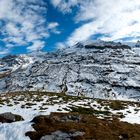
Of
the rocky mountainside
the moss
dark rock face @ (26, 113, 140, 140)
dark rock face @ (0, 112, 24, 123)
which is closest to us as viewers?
dark rock face @ (26, 113, 140, 140)

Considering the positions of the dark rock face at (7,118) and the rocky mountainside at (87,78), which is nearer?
the dark rock face at (7,118)

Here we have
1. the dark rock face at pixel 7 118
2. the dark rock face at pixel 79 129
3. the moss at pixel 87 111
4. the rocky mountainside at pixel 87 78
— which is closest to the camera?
the dark rock face at pixel 79 129

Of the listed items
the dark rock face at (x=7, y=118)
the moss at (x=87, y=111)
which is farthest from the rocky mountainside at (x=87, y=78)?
the dark rock face at (x=7, y=118)

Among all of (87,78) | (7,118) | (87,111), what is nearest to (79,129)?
(7,118)

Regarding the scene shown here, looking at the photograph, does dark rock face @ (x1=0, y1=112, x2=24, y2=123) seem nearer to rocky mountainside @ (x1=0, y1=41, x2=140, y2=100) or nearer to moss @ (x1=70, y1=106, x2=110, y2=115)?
moss @ (x1=70, y1=106, x2=110, y2=115)

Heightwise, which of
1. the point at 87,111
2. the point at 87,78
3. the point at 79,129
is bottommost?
the point at 79,129

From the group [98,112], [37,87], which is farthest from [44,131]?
[37,87]

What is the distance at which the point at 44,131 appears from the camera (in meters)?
31.2

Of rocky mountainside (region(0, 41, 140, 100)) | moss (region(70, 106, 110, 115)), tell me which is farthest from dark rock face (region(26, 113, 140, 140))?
rocky mountainside (region(0, 41, 140, 100))

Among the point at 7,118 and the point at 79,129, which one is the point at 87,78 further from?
the point at 79,129

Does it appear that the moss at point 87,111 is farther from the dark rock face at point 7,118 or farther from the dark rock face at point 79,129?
the dark rock face at point 7,118

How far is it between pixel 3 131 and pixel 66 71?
124m

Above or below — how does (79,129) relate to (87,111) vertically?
below

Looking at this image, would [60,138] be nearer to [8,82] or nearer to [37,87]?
[37,87]
